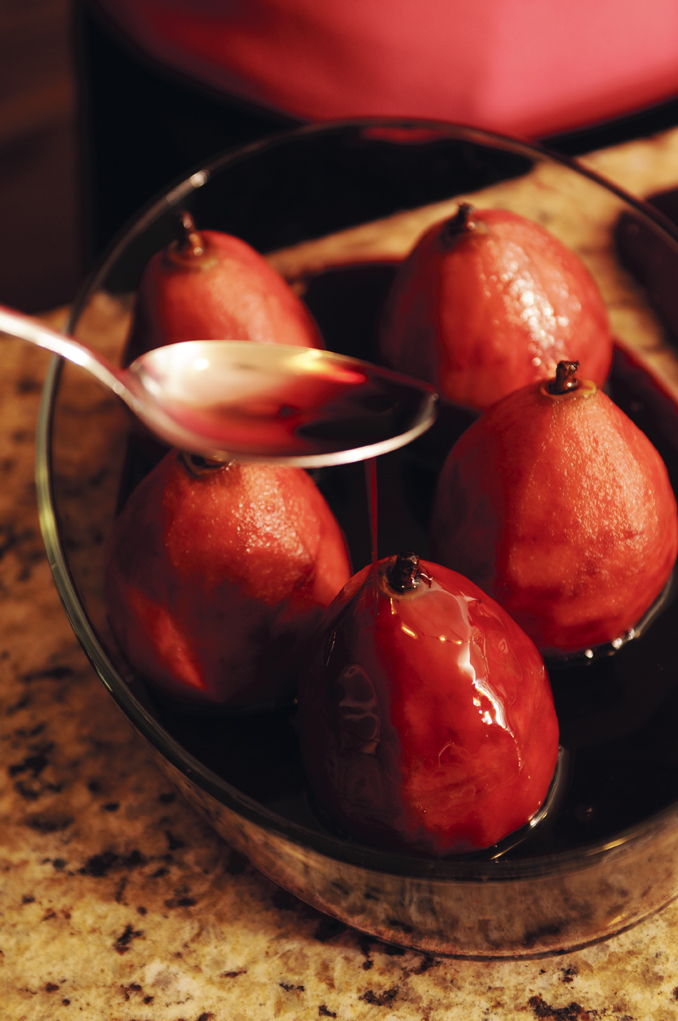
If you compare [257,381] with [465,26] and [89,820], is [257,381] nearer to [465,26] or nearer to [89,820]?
[89,820]

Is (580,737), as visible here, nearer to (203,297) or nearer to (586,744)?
(586,744)

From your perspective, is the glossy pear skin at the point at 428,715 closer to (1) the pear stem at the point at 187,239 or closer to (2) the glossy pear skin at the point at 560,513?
(2) the glossy pear skin at the point at 560,513

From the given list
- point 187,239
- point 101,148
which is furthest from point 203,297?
point 101,148

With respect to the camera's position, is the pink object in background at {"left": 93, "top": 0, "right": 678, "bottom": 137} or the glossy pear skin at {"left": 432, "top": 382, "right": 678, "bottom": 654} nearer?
the glossy pear skin at {"left": 432, "top": 382, "right": 678, "bottom": 654}

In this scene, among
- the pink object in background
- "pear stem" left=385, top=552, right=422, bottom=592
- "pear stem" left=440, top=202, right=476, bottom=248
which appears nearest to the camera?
"pear stem" left=385, top=552, right=422, bottom=592

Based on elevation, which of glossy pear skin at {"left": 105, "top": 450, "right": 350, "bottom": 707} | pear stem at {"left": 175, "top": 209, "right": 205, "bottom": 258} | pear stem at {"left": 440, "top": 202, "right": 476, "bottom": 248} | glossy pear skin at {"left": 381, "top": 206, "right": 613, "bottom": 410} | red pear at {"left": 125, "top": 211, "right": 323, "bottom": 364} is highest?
pear stem at {"left": 440, "top": 202, "right": 476, "bottom": 248}

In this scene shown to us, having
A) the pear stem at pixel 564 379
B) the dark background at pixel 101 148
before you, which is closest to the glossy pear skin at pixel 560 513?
the pear stem at pixel 564 379

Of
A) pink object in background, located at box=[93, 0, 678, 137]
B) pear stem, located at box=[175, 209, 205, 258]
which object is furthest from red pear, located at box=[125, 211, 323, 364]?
pink object in background, located at box=[93, 0, 678, 137]

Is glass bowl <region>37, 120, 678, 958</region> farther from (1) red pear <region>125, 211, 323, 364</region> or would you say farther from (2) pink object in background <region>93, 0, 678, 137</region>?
(2) pink object in background <region>93, 0, 678, 137</region>
